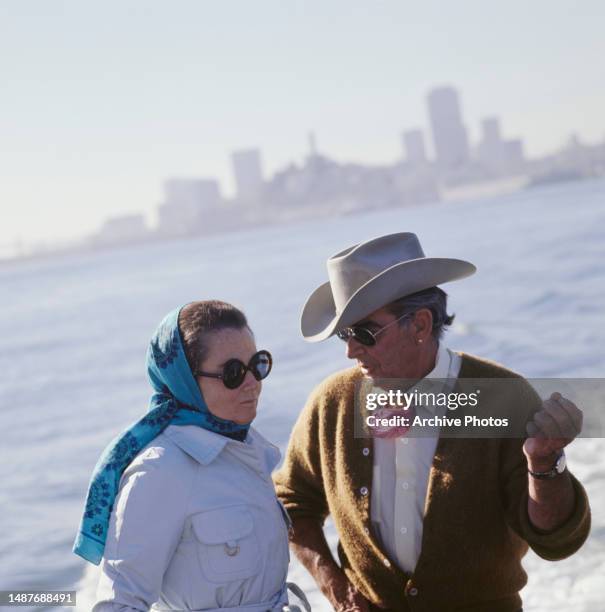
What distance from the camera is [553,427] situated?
1.97 metres

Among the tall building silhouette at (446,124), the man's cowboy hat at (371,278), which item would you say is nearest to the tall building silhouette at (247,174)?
the tall building silhouette at (446,124)

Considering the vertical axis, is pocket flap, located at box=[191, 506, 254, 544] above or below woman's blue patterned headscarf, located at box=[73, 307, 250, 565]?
below

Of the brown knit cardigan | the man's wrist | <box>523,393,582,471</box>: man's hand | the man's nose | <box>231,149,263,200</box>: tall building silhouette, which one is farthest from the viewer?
<box>231,149,263,200</box>: tall building silhouette

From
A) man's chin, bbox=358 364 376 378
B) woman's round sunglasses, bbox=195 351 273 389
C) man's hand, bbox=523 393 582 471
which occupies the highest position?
woman's round sunglasses, bbox=195 351 273 389

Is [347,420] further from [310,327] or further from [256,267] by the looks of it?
[256,267]

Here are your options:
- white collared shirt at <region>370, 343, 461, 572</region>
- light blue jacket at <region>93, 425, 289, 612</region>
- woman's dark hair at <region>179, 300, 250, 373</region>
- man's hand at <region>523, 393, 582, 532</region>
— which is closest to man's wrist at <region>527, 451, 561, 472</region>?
man's hand at <region>523, 393, 582, 532</region>

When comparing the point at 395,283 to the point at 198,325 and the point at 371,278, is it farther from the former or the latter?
the point at 198,325

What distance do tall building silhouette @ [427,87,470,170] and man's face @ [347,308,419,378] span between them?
175 metres

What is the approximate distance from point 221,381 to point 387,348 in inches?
20.2

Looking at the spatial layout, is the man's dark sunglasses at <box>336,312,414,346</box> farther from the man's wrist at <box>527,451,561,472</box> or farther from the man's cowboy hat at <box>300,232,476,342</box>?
the man's wrist at <box>527,451,561,472</box>

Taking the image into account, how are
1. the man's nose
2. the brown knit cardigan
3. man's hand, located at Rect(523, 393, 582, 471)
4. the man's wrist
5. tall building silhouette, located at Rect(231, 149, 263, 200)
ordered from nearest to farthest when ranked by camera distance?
man's hand, located at Rect(523, 393, 582, 471), the man's wrist, the brown knit cardigan, the man's nose, tall building silhouette, located at Rect(231, 149, 263, 200)

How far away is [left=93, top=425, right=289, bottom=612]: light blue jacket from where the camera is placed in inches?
77.2

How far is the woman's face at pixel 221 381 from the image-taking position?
211 centimetres

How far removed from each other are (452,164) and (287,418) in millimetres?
157716
